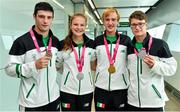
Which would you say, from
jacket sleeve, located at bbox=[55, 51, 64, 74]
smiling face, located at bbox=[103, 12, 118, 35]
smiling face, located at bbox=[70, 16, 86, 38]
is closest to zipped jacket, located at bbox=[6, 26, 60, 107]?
jacket sleeve, located at bbox=[55, 51, 64, 74]

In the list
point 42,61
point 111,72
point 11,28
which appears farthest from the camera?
point 11,28

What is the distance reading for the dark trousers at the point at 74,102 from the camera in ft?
7.89

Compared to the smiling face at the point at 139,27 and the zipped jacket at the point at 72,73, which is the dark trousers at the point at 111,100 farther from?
the smiling face at the point at 139,27

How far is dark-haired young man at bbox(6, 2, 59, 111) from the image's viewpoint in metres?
1.91

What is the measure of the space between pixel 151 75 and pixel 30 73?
3.72 ft

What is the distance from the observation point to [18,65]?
1898mm

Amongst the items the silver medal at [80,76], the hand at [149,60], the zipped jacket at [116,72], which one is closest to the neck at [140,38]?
the zipped jacket at [116,72]

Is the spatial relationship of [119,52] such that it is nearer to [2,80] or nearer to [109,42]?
[109,42]

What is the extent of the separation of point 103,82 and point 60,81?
0.46 metres

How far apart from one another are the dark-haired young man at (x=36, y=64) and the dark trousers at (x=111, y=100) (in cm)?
55

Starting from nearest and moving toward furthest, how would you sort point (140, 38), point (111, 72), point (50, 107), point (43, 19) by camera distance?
point (43, 19) < point (50, 107) < point (140, 38) < point (111, 72)

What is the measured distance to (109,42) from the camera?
2.46 m

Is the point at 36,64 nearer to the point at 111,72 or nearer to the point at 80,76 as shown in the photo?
the point at 80,76

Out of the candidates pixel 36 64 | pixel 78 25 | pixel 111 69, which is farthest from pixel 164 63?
pixel 36 64
